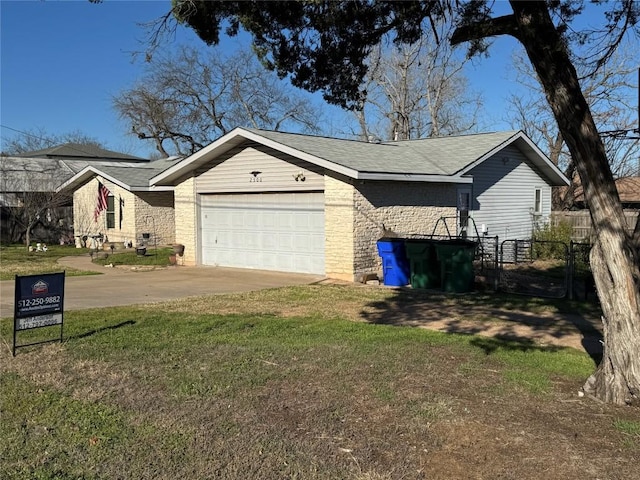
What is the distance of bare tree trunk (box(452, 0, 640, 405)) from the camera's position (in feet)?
18.1

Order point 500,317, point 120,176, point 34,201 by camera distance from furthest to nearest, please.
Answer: point 34,201
point 120,176
point 500,317

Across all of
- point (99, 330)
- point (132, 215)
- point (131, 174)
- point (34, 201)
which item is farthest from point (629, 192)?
point (99, 330)

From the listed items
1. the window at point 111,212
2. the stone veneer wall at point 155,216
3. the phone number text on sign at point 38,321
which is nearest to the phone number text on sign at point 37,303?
the phone number text on sign at point 38,321

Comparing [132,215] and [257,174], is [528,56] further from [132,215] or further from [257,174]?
[132,215]

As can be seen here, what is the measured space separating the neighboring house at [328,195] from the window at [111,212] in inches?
266

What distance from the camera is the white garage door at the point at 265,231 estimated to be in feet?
54.6

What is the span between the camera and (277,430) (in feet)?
16.0

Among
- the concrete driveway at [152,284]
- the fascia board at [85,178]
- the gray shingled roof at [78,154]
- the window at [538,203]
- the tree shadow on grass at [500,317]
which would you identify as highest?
the gray shingled roof at [78,154]

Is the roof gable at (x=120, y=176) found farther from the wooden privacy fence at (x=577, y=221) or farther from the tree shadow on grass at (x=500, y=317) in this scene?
the wooden privacy fence at (x=577, y=221)

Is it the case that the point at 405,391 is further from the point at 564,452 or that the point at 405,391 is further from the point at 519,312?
the point at 519,312

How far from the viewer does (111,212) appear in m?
27.3

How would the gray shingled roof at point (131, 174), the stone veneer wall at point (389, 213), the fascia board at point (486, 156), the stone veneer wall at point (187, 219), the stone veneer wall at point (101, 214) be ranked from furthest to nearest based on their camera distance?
the stone veneer wall at point (101, 214) → the gray shingled roof at point (131, 174) → the stone veneer wall at point (187, 219) → the fascia board at point (486, 156) → the stone veneer wall at point (389, 213)

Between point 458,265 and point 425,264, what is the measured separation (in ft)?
3.10

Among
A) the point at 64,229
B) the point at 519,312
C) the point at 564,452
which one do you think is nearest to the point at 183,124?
the point at 64,229
